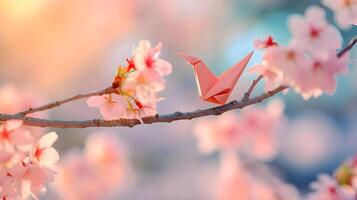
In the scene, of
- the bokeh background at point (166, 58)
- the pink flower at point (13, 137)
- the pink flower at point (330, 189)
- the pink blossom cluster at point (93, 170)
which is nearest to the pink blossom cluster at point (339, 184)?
the pink flower at point (330, 189)

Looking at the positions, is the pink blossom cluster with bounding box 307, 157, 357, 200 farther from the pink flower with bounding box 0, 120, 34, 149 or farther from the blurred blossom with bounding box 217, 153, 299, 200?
the blurred blossom with bounding box 217, 153, 299, 200

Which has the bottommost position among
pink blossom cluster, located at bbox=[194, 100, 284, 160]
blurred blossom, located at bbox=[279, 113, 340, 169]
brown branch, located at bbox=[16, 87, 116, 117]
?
brown branch, located at bbox=[16, 87, 116, 117]

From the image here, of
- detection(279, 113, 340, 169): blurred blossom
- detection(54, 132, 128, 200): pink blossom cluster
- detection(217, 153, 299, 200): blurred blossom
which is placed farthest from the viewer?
detection(279, 113, 340, 169): blurred blossom

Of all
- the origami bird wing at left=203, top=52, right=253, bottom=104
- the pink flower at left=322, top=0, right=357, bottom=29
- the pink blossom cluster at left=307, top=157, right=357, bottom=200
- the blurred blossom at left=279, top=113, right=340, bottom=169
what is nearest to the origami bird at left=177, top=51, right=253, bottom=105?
the origami bird wing at left=203, top=52, right=253, bottom=104

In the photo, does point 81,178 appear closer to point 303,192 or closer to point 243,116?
point 243,116

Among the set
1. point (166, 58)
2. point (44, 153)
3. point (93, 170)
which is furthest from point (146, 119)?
point (166, 58)

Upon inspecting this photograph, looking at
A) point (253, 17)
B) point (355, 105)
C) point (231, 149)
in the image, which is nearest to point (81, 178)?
point (231, 149)
